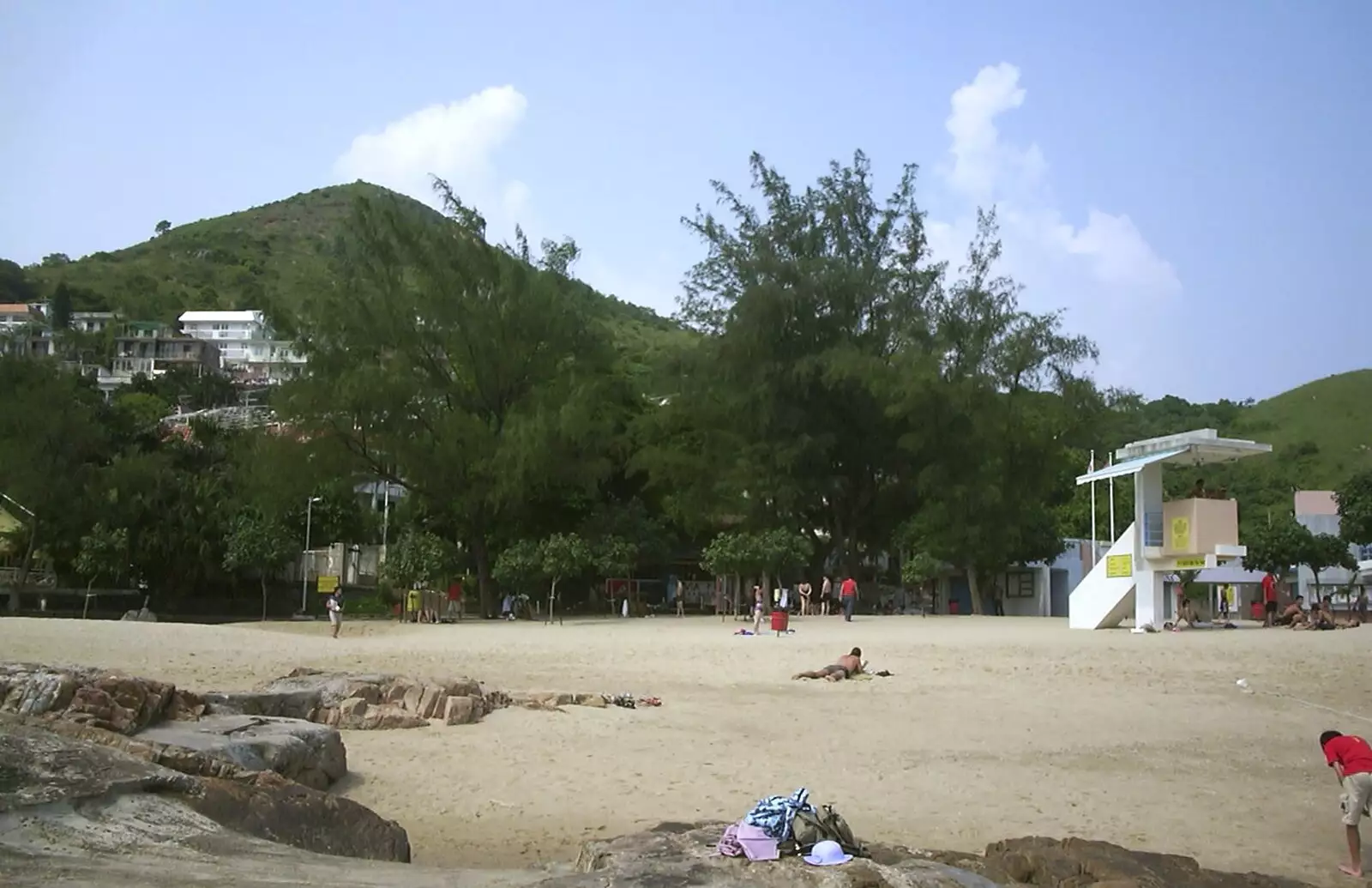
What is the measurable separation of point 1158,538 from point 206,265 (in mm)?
151848

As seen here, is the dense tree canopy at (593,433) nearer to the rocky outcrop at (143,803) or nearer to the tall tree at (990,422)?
the tall tree at (990,422)

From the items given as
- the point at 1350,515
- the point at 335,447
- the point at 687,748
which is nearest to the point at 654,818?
the point at 687,748

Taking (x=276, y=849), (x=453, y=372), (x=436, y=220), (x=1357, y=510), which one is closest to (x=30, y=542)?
(x=453, y=372)

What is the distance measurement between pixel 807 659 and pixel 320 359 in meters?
20.4

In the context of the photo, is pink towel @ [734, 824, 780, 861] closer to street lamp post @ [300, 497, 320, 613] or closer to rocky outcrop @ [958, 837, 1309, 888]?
rocky outcrop @ [958, 837, 1309, 888]

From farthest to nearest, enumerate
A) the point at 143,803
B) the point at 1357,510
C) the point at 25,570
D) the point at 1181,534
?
the point at 1357,510, the point at 25,570, the point at 1181,534, the point at 143,803

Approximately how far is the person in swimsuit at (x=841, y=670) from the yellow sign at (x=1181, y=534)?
10761 mm

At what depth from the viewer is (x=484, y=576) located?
36.1 m

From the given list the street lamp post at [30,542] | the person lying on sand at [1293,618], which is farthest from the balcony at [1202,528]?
the street lamp post at [30,542]

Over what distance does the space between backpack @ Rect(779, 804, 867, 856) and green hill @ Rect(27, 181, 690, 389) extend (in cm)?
8287

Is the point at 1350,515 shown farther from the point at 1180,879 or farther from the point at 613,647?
the point at 1180,879

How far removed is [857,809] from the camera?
9672 mm

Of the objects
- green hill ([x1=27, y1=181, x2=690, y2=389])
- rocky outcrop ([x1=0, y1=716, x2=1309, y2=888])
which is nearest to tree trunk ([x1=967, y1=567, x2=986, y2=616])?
rocky outcrop ([x1=0, y1=716, x2=1309, y2=888])

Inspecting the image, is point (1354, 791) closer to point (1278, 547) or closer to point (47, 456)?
point (1278, 547)
